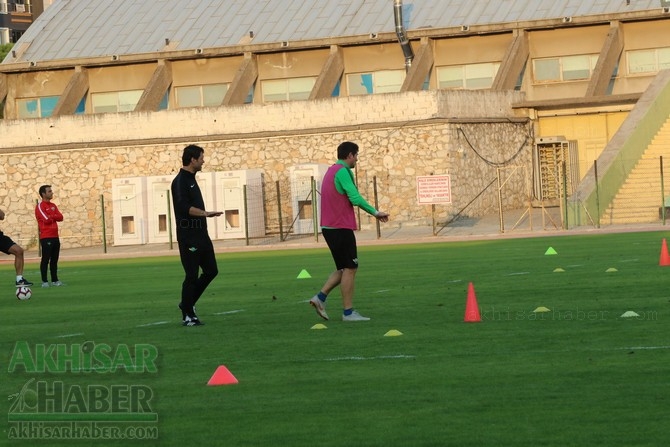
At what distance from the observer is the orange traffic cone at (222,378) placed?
1191 cm

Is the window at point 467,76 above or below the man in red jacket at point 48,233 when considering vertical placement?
above

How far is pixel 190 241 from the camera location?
1741cm

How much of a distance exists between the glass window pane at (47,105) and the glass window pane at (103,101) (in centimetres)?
167

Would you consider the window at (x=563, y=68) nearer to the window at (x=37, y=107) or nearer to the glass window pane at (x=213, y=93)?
the glass window pane at (x=213, y=93)

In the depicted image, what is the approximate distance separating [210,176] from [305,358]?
123ft

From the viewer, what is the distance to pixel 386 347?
14.1 meters

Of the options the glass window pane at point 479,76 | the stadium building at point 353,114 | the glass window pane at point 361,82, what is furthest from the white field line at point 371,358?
the glass window pane at point 361,82

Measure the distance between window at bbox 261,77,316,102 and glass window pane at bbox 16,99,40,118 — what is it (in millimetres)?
9875

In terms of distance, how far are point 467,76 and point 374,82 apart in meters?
3.67

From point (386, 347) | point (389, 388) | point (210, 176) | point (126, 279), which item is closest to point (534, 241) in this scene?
point (126, 279)

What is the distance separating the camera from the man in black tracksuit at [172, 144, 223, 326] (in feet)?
56.8

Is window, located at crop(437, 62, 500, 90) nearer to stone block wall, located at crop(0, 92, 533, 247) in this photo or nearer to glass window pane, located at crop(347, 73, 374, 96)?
stone block wall, located at crop(0, 92, 533, 247)

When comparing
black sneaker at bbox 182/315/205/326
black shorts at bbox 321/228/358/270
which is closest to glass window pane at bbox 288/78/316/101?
black sneaker at bbox 182/315/205/326

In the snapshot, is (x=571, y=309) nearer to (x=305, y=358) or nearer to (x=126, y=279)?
(x=305, y=358)
